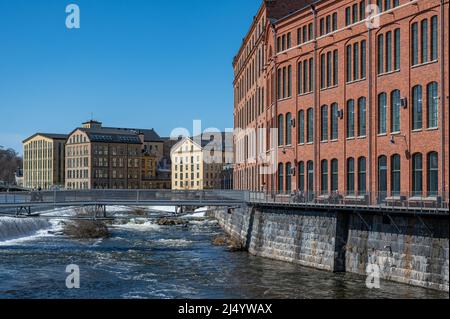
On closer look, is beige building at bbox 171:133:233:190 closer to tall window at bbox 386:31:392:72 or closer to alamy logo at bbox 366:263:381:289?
tall window at bbox 386:31:392:72

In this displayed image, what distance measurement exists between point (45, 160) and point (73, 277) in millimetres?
132447

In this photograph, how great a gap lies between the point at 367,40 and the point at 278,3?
1784 centimetres

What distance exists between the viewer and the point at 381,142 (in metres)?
39.3

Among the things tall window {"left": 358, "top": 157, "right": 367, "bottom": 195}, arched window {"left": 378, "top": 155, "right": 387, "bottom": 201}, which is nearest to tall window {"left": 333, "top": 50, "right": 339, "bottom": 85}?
tall window {"left": 358, "top": 157, "right": 367, "bottom": 195}

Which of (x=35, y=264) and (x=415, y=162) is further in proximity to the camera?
(x=35, y=264)

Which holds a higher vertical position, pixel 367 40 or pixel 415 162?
pixel 367 40

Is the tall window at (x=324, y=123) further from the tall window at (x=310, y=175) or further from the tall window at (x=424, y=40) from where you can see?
the tall window at (x=424, y=40)

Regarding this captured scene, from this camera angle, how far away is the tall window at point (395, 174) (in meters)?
37.8

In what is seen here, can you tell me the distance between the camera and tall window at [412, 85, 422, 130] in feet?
119

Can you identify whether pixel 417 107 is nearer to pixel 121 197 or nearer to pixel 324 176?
pixel 324 176
